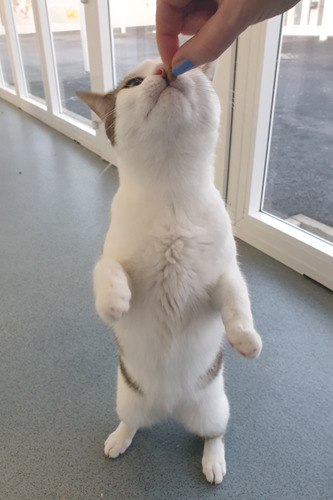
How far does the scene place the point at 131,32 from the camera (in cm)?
313

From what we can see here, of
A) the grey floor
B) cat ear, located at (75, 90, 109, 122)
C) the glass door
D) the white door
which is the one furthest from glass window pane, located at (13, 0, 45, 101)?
cat ear, located at (75, 90, 109, 122)

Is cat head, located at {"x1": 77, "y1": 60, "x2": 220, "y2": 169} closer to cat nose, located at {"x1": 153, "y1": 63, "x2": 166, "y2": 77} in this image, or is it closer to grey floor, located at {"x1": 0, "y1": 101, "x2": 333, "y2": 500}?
cat nose, located at {"x1": 153, "y1": 63, "x2": 166, "y2": 77}

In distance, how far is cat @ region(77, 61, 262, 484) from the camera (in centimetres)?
81

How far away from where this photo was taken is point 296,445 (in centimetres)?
122

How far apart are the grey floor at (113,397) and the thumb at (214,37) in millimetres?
1046

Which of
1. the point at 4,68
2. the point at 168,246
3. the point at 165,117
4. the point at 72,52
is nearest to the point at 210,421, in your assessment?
the point at 168,246

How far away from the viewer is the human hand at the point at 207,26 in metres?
0.68

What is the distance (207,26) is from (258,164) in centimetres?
138

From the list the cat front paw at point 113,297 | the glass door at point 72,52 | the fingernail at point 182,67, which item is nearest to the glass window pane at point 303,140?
the glass door at point 72,52

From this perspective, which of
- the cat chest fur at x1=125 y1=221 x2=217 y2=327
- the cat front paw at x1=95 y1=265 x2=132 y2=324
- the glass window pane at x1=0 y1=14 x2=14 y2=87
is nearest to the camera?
the cat front paw at x1=95 y1=265 x2=132 y2=324

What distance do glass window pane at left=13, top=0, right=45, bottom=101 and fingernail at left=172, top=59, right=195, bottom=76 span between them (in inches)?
167

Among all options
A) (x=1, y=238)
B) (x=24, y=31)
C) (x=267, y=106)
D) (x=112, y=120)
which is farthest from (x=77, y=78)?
(x=112, y=120)

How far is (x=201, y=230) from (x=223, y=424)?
570mm

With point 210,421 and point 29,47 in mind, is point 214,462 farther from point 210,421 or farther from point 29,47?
point 29,47
